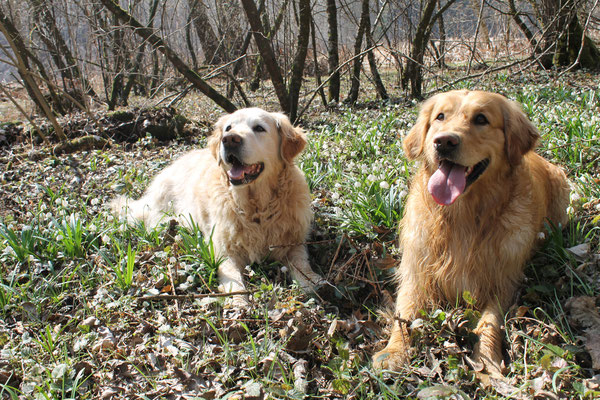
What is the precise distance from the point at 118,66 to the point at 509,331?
11002mm

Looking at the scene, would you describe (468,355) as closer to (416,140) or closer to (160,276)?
(416,140)

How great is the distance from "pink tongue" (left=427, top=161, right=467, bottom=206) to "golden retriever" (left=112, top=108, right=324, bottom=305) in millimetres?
1172

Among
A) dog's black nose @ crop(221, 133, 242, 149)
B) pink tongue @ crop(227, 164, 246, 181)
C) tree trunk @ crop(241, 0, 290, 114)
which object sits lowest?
pink tongue @ crop(227, 164, 246, 181)

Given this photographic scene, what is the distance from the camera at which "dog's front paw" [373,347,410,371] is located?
2.29 m

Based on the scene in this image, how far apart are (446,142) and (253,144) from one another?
1564 millimetres

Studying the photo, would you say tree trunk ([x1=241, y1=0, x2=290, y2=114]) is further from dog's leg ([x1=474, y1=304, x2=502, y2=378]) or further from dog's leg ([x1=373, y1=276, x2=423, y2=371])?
dog's leg ([x1=474, y1=304, x2=502, y2=378])

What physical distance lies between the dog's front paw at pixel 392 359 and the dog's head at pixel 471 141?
2.86 ft

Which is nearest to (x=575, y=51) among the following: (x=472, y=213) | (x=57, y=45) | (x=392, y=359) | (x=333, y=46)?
(x=333, y=46)

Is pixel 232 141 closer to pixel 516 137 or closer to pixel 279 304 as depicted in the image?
pixel 279 304

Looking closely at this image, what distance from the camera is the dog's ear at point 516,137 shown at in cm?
259

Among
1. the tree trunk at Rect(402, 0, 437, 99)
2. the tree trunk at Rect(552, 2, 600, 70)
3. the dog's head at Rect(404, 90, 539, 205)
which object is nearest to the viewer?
the dog's head at Rect(404, 90, 539, 205)

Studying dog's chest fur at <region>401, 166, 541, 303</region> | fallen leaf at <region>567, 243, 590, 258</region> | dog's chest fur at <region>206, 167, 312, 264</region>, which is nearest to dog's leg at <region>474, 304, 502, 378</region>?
dog's chest fur at <region>401, 166, 541, 303</region>

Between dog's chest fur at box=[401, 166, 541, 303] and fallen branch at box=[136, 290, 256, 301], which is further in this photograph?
fallen branch at box=[136, 290, 256, 301]

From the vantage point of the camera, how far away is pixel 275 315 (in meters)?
2.78
